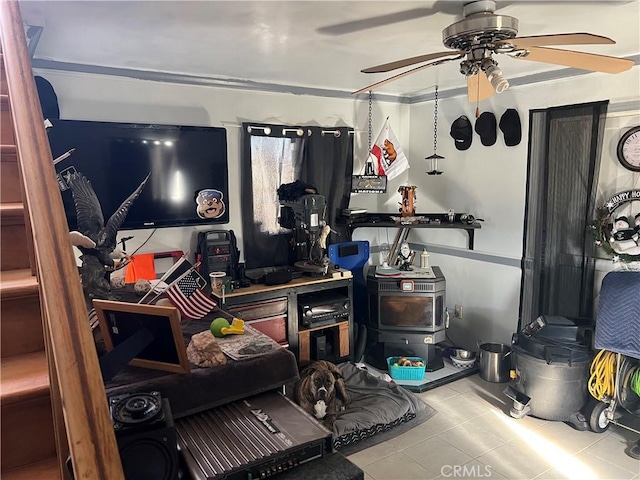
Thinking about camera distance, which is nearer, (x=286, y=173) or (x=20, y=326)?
(x=20, y=326)

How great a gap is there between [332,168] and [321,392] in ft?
6.56

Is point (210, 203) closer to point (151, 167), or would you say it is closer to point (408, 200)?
point (151, 167)

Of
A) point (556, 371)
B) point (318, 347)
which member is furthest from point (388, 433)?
point (556, 371)

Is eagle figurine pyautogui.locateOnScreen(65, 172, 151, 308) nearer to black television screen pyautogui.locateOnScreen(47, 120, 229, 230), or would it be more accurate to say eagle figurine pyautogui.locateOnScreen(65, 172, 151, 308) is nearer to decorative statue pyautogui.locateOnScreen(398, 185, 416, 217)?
black television screen pyautogui.locateOnScreen(47, 120, 229, 230)

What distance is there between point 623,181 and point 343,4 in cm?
231

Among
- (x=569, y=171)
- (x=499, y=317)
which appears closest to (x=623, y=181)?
(x=569, y=171)

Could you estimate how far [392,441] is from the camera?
2.92 metres

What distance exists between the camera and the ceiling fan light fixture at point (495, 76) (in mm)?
1784

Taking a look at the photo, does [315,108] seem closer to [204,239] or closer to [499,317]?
[204,239]

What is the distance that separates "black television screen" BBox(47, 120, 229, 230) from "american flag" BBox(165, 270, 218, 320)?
1.11m

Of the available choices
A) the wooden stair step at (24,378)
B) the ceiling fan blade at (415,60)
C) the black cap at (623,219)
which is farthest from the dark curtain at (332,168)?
the wooden stair step at (24,378)

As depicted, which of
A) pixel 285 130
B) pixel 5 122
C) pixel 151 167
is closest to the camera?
pixel 5 122

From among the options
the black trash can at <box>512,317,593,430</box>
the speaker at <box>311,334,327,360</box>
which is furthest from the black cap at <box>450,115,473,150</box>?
the speaker at <box>311,334,327,360</box>

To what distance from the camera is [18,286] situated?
4.21 ft
